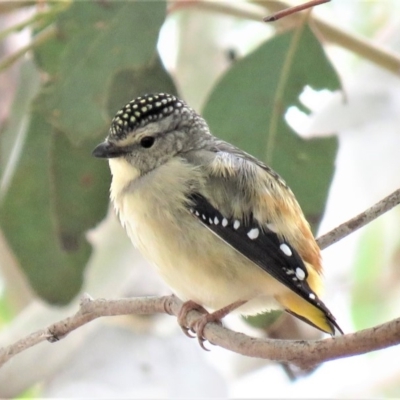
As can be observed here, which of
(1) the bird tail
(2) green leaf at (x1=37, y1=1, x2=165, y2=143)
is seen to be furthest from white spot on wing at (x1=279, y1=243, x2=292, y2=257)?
(2) green leaf at (x1=37, y1=1, x2=165, y2=143)

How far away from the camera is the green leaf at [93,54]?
1788 mm

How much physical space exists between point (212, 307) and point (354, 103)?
2.22ft

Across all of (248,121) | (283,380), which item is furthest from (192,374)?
(248,121)

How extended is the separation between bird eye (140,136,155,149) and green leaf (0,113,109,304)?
0.40 m

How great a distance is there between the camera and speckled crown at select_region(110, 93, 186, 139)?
1654 millimetres

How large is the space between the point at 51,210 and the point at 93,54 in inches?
18.4

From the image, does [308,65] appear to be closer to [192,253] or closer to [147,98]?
[147,98]

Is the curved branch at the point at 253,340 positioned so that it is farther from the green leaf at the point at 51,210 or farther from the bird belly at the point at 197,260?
the green leaf at the point at 51,210

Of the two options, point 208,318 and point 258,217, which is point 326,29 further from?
point 208,318

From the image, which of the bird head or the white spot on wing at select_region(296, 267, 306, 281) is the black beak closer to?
the bird head

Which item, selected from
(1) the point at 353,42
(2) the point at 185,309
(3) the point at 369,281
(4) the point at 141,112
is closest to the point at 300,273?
(2) the point at 185,309

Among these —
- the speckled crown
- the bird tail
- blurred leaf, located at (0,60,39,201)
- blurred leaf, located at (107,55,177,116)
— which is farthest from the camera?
blurred leaf, located at (0,60,39,201)

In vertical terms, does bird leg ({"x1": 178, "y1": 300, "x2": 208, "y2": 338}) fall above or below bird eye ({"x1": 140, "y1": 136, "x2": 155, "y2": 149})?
below

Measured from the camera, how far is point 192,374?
220cm
